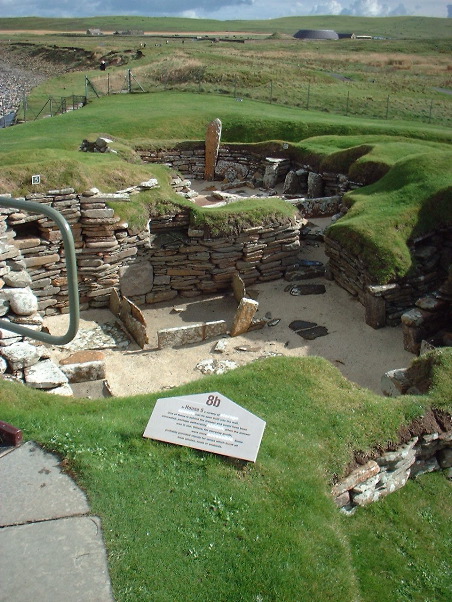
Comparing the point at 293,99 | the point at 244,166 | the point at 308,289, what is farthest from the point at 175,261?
the point at 293,99

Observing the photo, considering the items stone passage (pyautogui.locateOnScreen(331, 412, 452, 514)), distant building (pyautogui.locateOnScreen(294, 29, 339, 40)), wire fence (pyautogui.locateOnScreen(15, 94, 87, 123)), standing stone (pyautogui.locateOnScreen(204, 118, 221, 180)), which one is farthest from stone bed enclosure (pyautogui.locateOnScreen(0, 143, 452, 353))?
distant building (pyautogui.locateOnScreen(294, 29, 339, 40))

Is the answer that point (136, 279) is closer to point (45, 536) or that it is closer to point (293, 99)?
point (45, 536)

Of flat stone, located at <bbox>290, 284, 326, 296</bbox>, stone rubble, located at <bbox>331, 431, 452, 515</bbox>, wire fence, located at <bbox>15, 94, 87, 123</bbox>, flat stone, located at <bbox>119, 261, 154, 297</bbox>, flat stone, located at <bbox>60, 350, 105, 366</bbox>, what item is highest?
wire fence, located at <bbox>15, 94, 87, 123</bbox>

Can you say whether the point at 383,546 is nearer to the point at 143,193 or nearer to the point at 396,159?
the point at 143,193

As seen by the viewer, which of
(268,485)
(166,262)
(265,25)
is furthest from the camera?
(265,25)

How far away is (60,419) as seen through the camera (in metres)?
7.14

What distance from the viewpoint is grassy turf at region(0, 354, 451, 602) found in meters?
5.42

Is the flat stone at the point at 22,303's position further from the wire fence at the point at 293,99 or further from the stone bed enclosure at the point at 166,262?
the wire fence at the point at 293,99

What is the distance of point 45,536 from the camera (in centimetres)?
534

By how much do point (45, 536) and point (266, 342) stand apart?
895 centimetres

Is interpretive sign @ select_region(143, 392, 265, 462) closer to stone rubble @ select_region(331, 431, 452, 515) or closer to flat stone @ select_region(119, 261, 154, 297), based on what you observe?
stone rubble @ select_region(331, 431, 452, 515)

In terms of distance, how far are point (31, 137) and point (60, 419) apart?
18.1 metres

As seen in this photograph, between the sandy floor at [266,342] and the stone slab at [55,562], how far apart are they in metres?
5.99

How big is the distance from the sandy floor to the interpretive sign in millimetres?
4565
